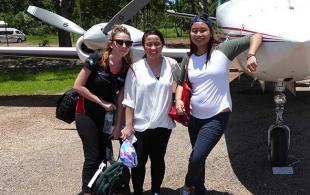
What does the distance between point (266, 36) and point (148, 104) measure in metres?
1.36

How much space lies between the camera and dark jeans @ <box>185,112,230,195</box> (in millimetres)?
3949

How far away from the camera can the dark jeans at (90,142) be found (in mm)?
4199

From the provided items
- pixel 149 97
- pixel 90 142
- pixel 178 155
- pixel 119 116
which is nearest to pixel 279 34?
pixel 149 97

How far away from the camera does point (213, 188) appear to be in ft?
16.4

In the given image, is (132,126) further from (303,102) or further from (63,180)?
(303,102)

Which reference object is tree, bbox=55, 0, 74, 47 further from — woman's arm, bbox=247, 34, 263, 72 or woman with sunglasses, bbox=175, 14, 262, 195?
woman with sunglasses, bbox=175, 14, 262, 195

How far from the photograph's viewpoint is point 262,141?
6.95 m

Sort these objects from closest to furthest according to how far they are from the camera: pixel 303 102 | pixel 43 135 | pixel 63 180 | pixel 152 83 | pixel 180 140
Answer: pixel 152 83
pixel 63 180
pixel 180 140
pixel 43 135
pixel 303 102

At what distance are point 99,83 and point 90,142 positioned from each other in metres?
0.56

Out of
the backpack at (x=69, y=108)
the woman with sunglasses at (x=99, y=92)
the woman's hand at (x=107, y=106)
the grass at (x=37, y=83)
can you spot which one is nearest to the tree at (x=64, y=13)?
the grass at (x=37, y=83)

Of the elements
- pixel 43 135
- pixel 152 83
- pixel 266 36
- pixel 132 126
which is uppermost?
pixel 266 36

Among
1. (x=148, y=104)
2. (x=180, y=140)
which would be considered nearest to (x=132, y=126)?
(x=148, y=104)

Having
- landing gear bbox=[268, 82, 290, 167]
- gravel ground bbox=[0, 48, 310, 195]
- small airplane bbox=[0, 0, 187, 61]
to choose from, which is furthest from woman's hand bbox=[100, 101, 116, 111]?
small airplane bbox=[0, 0, 187, 61]

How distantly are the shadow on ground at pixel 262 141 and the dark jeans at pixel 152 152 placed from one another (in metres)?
1.15
